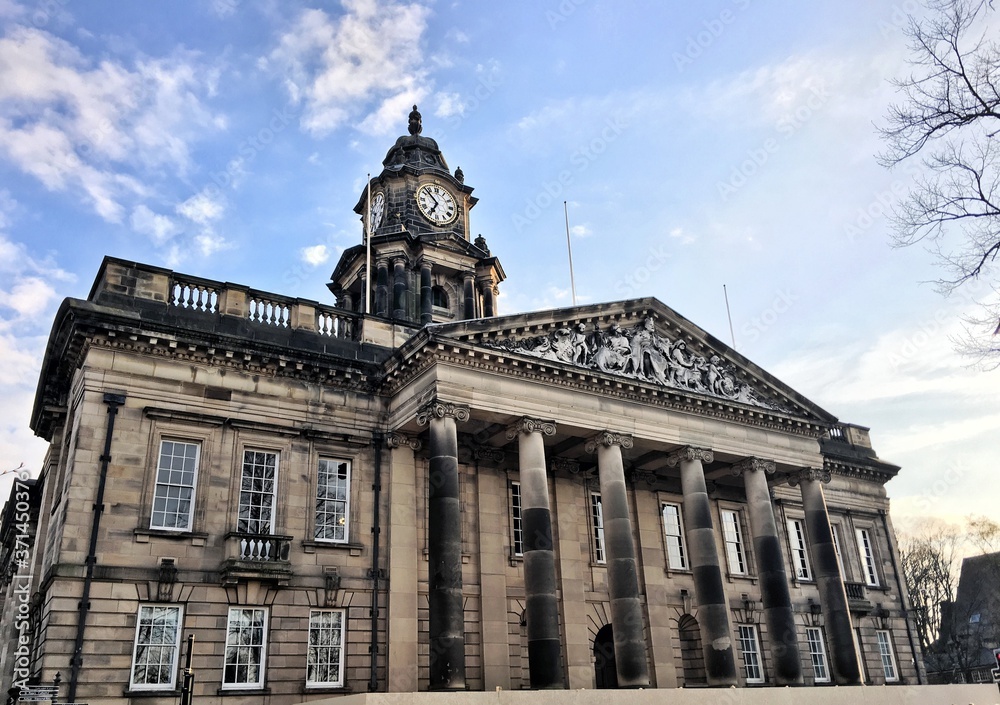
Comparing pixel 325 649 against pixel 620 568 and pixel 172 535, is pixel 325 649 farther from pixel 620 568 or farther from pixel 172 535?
pixel 620 568

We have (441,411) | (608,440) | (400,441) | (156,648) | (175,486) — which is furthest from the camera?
(608,440)

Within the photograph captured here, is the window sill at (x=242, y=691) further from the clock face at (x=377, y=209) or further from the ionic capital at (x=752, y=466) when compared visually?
the clock face at (x=377, y=209)

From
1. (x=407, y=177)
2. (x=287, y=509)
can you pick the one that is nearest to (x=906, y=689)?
(x=287, y=509)

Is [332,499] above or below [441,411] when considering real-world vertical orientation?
below

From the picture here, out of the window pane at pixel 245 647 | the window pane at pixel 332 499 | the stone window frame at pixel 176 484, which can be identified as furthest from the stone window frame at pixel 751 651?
the stone window frame at pixel 176 484

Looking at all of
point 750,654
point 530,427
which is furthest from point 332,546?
point 750,654

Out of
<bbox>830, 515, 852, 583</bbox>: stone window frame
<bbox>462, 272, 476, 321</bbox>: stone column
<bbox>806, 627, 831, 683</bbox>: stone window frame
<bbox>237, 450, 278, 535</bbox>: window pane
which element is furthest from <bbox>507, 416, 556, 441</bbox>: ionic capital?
<bbox>830, 515, 852, 583</bbox>: stone window frame

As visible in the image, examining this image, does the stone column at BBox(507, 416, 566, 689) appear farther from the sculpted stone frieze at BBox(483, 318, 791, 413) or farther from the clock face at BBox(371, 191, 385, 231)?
the clock face at BBox(371, 191, 385, 231)

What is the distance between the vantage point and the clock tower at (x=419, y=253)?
34312 millimetres

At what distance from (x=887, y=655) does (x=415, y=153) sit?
31186 millimetres

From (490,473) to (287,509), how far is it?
6611 mm

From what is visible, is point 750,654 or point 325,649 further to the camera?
point 750,654

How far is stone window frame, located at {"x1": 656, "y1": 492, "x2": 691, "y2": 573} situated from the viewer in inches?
1134

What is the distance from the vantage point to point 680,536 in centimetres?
2973
